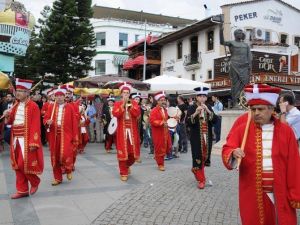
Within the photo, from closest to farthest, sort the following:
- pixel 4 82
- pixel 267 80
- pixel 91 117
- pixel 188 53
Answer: pixel 4 82 → pixel 91 117 → pixel 267 80 → pixel 188 53

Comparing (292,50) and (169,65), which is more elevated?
(292,50)

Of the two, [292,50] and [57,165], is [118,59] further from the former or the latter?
[57,165]

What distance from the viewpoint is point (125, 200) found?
6.58m

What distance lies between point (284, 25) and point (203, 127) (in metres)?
26.9

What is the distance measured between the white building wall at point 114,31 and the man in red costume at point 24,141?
43571 millimetres

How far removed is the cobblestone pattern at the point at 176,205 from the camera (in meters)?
5.54

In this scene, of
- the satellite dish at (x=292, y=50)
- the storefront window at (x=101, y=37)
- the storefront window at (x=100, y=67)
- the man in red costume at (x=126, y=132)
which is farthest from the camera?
the storefront window at (x=100, y=67)

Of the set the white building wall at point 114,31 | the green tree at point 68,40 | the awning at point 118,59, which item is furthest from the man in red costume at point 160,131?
the awning at point 118,59

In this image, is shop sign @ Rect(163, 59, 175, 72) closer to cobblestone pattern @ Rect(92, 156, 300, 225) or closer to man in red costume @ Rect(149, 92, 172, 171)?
man in red costume @ Rect(149, 92, 172, 171)

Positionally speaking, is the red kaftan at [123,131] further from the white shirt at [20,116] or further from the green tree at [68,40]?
the green tree at [68,40]

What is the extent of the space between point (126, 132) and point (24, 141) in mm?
2347

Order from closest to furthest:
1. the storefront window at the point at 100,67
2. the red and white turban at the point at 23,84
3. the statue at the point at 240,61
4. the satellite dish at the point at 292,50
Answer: the red and white turban at the point at 23,84, the statue at the point at 240,61, the satellite dish at the point at 292,50, the storefront window at the point at 100,67

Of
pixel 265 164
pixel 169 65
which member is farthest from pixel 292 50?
pixel 265 164

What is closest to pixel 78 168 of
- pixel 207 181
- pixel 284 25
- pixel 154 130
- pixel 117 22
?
pixel 154 130
